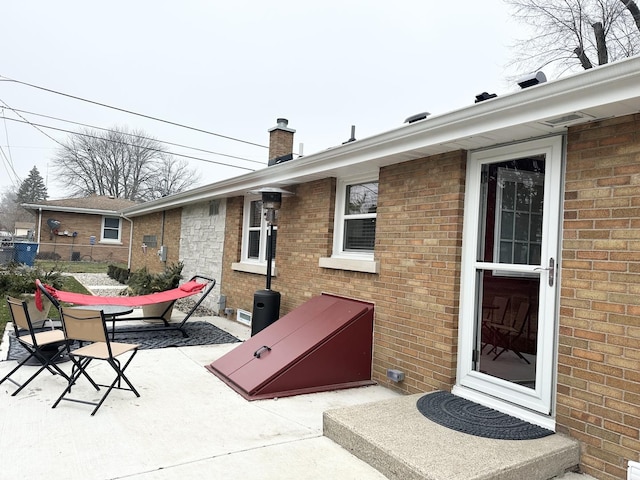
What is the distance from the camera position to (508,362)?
4.14 m

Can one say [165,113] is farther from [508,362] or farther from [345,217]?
[508,362]

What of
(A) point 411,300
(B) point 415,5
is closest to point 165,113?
(B) point 415,5

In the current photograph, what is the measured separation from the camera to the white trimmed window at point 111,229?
25.7m

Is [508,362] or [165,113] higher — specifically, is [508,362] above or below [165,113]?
below

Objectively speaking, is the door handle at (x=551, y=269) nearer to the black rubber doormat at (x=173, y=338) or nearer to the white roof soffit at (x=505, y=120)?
the white roof soffit at (x=505, y=120)

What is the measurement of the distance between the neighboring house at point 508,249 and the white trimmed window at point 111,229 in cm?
2266

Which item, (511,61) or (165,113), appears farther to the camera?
(165,113)

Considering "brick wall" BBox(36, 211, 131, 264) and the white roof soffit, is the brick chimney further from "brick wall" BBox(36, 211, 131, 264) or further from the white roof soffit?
"brick wall" BBox(36, 211, 131, 264)

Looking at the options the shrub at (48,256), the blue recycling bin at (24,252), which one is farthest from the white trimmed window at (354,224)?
the shrub at (48,256)

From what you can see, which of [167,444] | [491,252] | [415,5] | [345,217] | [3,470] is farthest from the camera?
[415,5]

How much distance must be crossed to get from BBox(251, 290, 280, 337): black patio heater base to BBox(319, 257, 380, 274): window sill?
3.41 feet

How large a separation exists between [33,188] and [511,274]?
6995cm

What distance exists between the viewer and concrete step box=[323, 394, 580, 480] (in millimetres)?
2527

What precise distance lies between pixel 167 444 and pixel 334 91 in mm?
22939
